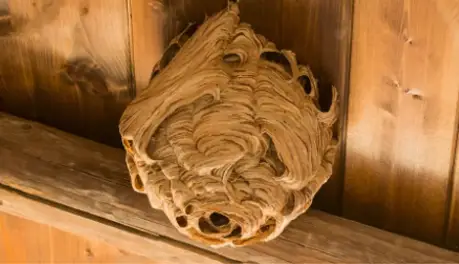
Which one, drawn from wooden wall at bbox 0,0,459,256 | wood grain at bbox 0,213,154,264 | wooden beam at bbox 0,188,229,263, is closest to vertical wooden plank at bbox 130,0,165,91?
wooden wall at bbox 0,0,459,256

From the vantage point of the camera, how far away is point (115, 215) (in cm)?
127

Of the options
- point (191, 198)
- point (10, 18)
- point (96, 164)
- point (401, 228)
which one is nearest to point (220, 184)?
point (191, 198)

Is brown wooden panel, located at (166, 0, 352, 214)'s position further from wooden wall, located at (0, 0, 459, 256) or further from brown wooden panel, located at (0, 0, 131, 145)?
brown wooden panel, located at (0, 0, 131, 145)

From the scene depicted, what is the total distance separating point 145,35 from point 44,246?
63 centimetres

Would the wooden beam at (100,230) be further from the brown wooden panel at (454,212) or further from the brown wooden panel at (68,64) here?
the brown wooden panel at (454,212)

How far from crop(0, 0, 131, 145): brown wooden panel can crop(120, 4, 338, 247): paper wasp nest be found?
0.24 metres

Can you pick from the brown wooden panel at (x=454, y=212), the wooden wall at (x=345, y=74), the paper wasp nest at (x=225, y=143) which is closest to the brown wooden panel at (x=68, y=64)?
the wooden wall at (x=345, y=74)

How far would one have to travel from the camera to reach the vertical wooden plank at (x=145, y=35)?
1273mm

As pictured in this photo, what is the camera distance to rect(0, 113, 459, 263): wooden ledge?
1.21 m

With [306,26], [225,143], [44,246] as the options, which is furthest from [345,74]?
[44,246]

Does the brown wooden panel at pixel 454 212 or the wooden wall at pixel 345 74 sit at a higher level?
the wooden wall at pixel 345 74

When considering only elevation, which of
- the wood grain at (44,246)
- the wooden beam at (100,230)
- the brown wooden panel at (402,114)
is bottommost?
the wood grain at (44,246)

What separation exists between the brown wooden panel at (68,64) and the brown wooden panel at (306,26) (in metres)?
0.13

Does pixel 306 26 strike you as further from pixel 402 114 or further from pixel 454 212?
pixel 454 212
